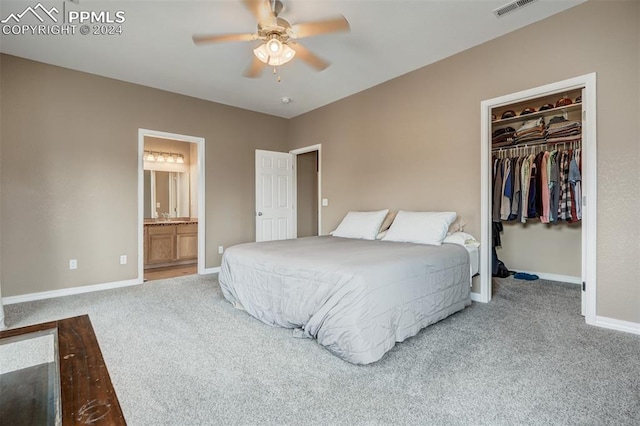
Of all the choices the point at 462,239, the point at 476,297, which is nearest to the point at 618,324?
the point at 476,297

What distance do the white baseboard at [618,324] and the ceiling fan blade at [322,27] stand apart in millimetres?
3092

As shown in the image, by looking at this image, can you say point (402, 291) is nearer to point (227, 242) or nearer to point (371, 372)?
point (371, 372)

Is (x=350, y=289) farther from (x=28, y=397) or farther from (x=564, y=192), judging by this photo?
(x=564, y=192)

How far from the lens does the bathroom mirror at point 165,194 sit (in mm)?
5739

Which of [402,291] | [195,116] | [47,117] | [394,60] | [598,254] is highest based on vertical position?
[394,60]

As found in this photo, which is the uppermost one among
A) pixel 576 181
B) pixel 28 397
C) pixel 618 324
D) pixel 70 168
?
pixel 70 168

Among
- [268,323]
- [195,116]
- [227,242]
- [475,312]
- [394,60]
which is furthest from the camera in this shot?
[227,242]

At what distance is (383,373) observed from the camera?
187 centimetres

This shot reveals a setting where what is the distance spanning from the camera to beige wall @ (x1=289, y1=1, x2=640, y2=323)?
7.95ft

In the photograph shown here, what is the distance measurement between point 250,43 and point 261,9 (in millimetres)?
787

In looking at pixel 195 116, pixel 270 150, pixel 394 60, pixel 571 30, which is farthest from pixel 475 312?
pixel 195 116

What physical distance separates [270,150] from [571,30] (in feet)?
14.0

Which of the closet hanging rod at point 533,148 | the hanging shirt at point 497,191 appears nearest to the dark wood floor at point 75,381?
the hanging shirt at point 497,191

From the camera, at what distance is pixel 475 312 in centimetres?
293
